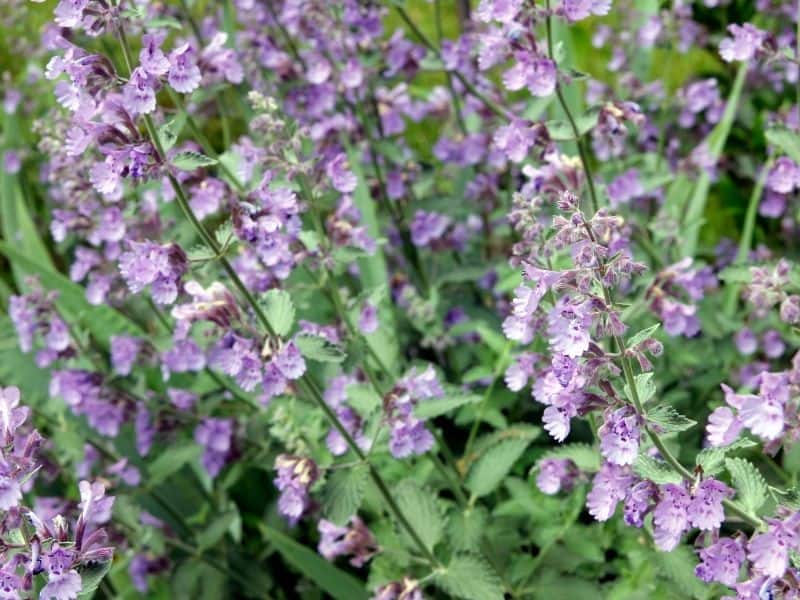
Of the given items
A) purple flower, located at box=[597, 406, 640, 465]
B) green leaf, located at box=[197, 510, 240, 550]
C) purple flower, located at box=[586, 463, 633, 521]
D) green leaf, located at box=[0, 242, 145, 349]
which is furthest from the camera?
green leaf, located at box=[0, 242, 145, 349]

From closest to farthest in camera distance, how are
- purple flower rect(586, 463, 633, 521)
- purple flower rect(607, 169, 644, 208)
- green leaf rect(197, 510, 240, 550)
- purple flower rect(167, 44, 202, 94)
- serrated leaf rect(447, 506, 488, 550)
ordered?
purple flower rect(586, 463, 633, 521) → purple flower rect(167, 44, 202, 94) → serrated leaf rect(447, 506, 488, 550) → green leaf rect(197, 510, 240, 550) → purple flower rect(607, 169, 644, 208)

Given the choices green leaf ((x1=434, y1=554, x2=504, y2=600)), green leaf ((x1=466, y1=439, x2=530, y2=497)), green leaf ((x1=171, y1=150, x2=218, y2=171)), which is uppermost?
green leaf ((x1=171, y1=150, x2=218, y2=171))

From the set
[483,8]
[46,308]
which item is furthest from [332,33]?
[46,308]

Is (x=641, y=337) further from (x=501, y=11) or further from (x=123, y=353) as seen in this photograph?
(x=123, y=353)

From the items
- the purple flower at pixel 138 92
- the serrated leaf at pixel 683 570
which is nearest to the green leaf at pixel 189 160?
the purple flower at pixel 138 92

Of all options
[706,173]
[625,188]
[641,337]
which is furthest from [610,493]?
[706,173]

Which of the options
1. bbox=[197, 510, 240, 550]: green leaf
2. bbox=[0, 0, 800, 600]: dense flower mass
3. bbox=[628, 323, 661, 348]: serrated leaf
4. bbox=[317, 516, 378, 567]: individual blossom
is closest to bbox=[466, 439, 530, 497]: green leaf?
bbox=[0, 0, 800, 600]: dense flower mass

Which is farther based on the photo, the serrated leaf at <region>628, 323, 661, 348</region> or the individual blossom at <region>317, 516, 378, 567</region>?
the individual blossom at <region>317, 516, 378, 567</region>

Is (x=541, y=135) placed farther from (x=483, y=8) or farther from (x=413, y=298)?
(x=413, y=298)

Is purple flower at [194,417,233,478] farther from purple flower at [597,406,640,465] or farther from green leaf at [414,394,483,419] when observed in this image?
purple flower at [597,406,640,465]
